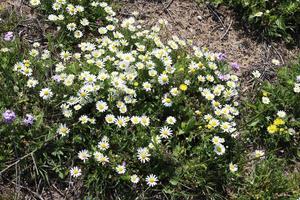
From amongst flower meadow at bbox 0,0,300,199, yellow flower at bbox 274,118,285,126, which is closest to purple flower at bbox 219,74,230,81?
flower meadow at bbox 0,0,300,199

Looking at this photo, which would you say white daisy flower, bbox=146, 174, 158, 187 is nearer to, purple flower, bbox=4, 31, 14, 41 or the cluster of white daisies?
the cluster of white daisies

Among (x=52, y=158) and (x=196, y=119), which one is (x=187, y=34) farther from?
(x=52, y=158)

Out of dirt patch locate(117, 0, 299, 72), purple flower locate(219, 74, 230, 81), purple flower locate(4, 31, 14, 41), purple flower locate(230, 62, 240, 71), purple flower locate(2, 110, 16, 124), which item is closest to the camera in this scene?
purple flower locate(2, 110, 16, 124)

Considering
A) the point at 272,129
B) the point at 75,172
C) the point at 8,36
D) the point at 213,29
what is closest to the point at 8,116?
the point at 75,172

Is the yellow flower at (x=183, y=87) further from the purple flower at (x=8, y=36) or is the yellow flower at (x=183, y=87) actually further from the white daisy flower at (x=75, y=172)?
the purple flower at (x=8, y=36)

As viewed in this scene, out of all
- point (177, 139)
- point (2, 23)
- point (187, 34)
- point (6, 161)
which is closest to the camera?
point (6, 161)

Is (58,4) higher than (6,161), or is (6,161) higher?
(58,4)

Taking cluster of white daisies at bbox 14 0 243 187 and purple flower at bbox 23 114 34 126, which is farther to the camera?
cluster of white daisies at bbox 14 0 243 187

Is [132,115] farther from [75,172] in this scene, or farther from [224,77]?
[224,77]

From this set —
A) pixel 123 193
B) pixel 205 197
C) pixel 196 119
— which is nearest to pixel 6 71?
pixel 123 193
